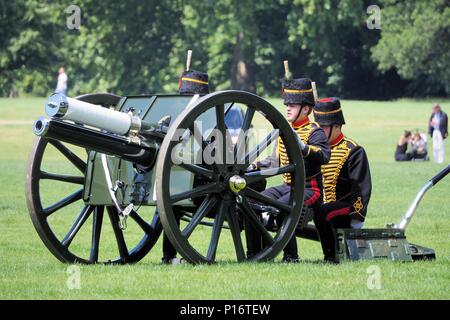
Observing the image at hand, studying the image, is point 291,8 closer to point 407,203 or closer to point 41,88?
point 41,88

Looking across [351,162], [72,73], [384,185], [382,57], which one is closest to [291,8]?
[382,57]

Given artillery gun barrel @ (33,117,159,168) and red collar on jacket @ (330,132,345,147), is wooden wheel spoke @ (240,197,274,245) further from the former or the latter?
red collar on jacket @ (330,132,345,147)

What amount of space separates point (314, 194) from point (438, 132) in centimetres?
2094

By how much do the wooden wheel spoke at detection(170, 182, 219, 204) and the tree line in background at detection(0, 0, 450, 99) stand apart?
47292 millimetres

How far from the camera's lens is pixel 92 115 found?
26.8 ft

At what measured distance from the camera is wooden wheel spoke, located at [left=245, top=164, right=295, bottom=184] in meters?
8.73

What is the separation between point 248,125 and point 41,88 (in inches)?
2337

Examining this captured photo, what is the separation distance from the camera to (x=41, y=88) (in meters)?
67.0

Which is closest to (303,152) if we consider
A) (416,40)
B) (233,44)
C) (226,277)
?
(226,277)

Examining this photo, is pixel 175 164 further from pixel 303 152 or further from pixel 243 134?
pixel 303 152

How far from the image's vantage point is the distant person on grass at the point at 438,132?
29344mm

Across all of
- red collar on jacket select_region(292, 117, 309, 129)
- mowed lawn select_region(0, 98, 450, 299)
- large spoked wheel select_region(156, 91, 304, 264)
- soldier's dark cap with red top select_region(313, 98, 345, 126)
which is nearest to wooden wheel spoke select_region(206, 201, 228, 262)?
large spoked wheel select_region(156, 91, 304, 264)

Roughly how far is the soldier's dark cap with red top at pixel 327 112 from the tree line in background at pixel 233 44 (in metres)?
45.6

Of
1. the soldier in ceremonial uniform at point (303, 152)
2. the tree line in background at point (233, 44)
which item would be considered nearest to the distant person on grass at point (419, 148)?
the soldier in ceremonial uniform at point (303, 152)
